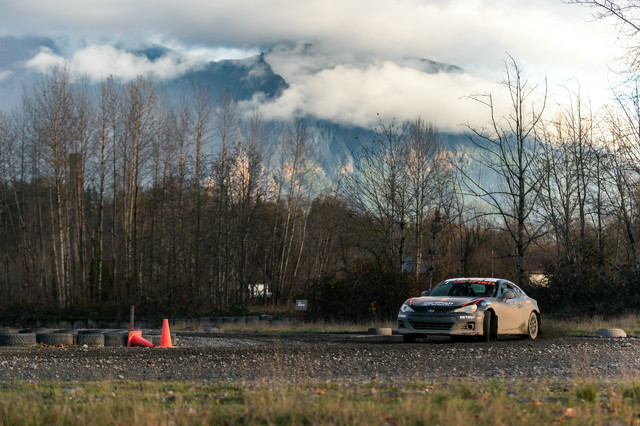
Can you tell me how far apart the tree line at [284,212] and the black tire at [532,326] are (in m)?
12.4

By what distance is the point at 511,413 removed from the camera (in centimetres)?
626

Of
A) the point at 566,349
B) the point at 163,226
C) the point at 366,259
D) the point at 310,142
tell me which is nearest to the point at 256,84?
the point at 310,142

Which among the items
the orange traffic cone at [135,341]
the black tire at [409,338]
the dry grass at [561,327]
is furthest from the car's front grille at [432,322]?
the orange traffic cone at [135,341]

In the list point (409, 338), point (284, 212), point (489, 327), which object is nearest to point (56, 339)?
point (409, 338)

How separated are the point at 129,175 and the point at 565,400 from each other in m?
48.5

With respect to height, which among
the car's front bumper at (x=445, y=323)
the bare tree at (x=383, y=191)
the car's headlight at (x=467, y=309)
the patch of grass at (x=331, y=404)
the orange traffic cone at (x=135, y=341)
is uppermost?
the bare tree at (x=383, y=191)

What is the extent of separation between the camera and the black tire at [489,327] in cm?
1733

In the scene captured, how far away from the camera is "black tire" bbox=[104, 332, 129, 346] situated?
18766 millimetres

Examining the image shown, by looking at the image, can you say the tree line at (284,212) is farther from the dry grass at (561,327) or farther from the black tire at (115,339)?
the black tire at (115,339)

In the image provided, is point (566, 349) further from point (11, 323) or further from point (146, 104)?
point (146, 104)

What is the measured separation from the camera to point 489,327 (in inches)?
689

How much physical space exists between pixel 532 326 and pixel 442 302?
3.76 metres

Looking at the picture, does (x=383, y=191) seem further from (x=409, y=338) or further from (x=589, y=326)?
(x=409, y=338)

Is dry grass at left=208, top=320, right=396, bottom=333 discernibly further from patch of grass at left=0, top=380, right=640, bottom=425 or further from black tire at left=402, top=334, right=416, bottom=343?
patch of grass at left=0, top=380, right=640, bottom=425
